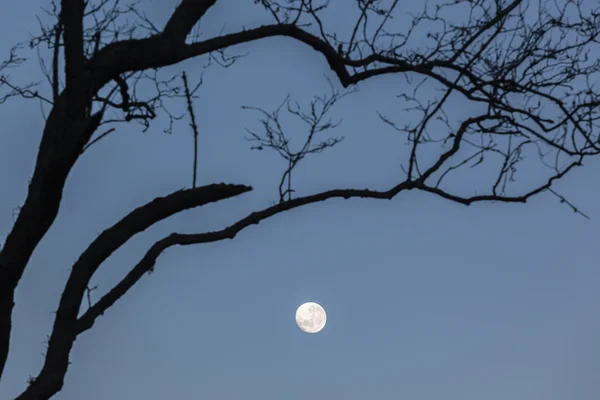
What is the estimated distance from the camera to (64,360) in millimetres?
4422

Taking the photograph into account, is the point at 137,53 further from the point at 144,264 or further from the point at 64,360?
the point at 64,360

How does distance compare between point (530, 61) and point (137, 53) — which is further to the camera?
point (530, 61)

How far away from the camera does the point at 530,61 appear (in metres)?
6.01

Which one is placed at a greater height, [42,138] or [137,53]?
[137,53]

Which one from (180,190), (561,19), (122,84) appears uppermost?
(561,19)

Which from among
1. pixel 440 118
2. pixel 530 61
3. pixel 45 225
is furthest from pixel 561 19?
pixel 45 225

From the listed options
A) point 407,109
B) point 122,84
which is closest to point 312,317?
point 407,109

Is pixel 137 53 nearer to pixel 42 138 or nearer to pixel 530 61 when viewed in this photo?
pixel 42 138

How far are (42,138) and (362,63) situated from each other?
258 centimetres

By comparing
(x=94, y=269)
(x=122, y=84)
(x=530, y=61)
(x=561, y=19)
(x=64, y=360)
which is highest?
(x=561, y=19)

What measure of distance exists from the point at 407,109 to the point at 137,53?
2.51 m

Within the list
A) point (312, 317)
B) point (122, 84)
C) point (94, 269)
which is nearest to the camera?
point (94, 269)

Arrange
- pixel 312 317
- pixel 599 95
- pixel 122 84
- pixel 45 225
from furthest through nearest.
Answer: pixel 312 317
pixel 599 95
pixel 122 84
pixel 45 225

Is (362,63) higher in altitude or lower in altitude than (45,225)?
higher
